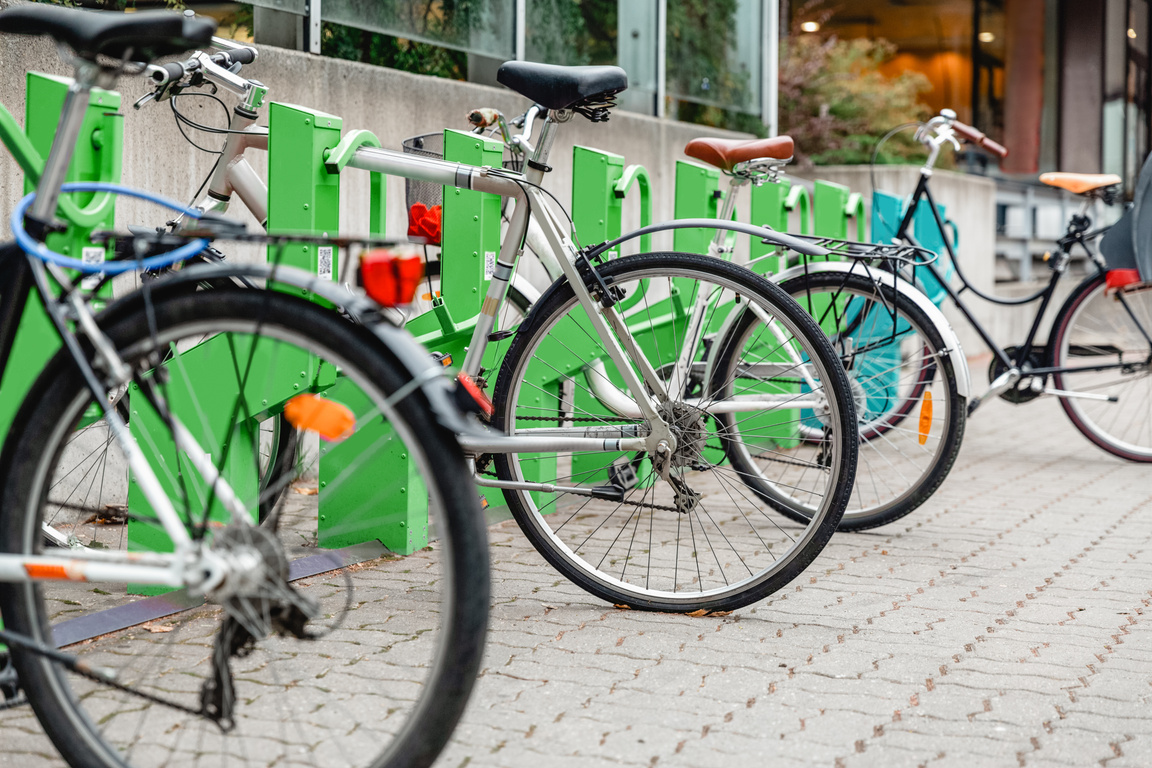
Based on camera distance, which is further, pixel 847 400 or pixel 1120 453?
pixel 1120 453

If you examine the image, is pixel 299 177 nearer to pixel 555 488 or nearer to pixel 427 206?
pixel 427 206

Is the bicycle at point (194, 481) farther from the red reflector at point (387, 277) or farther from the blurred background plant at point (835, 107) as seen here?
the blurred background plant at point (835, 107)

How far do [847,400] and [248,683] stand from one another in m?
1.62

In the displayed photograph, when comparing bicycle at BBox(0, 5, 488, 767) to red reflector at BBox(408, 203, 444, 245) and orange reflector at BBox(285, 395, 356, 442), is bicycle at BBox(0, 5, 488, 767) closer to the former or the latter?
orange reflector at BBox(285, 395, 356, 442)

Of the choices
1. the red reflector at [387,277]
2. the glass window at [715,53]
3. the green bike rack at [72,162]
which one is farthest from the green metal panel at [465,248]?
the glass window at [715,53]

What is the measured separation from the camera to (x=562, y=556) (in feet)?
11.4

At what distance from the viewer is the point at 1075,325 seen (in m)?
6.17

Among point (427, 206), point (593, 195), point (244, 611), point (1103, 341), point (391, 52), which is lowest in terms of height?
point (244, 611)

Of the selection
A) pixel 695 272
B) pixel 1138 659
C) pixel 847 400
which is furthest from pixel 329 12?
pixel 1138 659

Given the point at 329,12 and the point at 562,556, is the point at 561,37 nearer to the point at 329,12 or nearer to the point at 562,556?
the point at 329,12

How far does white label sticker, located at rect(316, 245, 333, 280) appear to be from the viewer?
3486mm

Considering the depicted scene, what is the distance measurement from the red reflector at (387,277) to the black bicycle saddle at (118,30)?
21.4 inches

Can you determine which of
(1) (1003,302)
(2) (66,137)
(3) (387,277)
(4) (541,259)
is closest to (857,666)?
(4) (541,259)

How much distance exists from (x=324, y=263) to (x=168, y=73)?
647 millimetres
